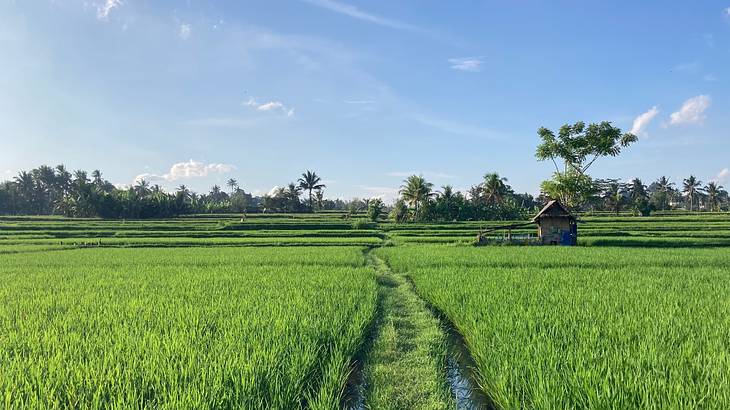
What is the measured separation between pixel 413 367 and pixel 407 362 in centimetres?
17

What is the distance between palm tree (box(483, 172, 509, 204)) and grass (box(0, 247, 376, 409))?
38.2m

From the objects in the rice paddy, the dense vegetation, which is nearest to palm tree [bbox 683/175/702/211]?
the dense vegetation

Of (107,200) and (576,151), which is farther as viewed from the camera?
(107,200)

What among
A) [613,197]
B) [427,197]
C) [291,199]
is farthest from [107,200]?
[613,197]

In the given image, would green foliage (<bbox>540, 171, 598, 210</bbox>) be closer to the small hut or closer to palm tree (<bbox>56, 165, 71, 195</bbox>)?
the small hut

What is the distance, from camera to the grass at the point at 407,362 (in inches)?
149

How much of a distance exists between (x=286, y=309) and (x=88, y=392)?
9.47 ft

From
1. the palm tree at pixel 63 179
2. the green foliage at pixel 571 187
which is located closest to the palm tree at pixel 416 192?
the green foliage at pixel 571 187

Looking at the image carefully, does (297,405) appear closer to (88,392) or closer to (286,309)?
→ (88,392)

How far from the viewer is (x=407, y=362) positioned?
4.66 metres

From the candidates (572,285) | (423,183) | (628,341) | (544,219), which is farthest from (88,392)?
(423,183)

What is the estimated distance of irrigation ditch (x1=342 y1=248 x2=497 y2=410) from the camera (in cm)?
385

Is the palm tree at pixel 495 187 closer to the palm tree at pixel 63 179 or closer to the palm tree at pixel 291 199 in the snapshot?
the palm tree at pixel 291 199

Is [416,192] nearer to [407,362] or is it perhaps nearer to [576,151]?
[576,151]
